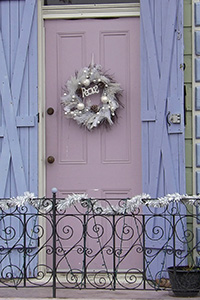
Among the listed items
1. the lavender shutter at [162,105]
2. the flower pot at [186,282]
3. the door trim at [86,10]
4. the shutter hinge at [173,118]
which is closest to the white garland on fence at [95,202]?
the lavender shutter at [162,105]

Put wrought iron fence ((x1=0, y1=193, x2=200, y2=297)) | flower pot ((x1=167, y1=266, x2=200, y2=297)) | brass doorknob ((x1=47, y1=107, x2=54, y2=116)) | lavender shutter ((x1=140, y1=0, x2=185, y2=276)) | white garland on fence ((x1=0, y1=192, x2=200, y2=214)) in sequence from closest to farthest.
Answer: flower pot ((x1=167, y1=266, x2=200, y2=297))
white garland on fence ((x1=0, y1=192, x2=200, y2=214))
wrought iron fence ((x1=0, y1=193, x2=200, y2=297))
lavender shutter ((x1=140, y1=0, x2=185, y2=276))
brass doorknob ((x1=47, y1=107, x2=54, y2=116))

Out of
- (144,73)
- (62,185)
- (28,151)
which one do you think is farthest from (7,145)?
(144,73)

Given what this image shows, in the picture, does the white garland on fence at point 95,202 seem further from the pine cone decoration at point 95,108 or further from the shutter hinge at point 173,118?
the pine cone decoration at point 95,108

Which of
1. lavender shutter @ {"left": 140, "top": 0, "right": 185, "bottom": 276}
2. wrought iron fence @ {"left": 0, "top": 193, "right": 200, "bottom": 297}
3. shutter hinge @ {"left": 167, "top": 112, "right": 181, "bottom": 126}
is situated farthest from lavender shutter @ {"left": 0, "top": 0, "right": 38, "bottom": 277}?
shutter hinge @ {"left": 167, "top": 112, "right": 181, "bottom": 126}

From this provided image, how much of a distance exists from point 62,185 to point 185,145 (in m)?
1.28

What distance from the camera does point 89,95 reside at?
7.06 meters

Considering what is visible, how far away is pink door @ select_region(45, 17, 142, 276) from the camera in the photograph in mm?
7008

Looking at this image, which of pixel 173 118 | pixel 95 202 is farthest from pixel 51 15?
pixel 95 202

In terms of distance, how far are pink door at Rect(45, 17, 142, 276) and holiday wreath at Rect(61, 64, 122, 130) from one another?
77 millimetres

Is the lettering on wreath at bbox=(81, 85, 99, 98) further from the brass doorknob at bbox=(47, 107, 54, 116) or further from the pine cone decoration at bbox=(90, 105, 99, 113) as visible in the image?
the brass doorknob at bbox=(47, 107, 54, 116)

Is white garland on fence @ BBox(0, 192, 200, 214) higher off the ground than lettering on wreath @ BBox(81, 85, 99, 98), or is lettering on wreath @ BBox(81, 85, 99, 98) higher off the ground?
lettering on wreath @ BBox(81, 85, 99, 98)

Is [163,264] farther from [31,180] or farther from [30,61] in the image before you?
[30,61]

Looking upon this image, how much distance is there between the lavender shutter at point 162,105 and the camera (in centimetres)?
665

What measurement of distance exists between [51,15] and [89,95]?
89cm
